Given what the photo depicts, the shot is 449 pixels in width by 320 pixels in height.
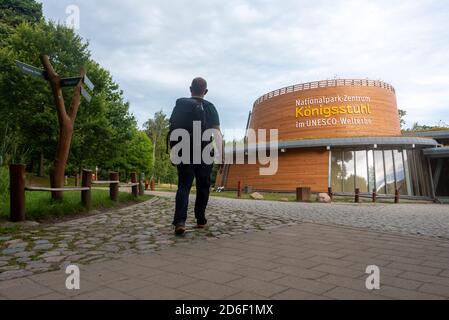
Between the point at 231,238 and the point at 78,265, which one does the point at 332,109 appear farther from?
the point at 78,265

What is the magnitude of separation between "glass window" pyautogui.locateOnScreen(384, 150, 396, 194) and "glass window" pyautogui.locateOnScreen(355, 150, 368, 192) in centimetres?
138

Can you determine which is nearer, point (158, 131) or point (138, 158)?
point (138, 158)

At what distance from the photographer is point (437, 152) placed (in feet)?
76.9

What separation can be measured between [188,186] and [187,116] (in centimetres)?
96

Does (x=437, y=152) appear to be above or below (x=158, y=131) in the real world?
below

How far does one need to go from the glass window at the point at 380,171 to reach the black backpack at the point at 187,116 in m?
20.9

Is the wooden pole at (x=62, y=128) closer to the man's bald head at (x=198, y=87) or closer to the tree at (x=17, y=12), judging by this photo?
the man's bald head at (x=198, y=87)

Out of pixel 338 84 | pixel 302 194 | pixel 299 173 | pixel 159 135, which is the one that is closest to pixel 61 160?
pixel 302 194

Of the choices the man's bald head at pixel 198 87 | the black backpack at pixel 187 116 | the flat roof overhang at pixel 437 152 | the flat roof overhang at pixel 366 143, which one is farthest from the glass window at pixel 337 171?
the black backpack at pixel 187 116

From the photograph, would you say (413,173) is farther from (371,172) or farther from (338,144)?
(338,144)

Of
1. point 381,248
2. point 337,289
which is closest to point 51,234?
point 337,289

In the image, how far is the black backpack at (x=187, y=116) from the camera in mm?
4652
